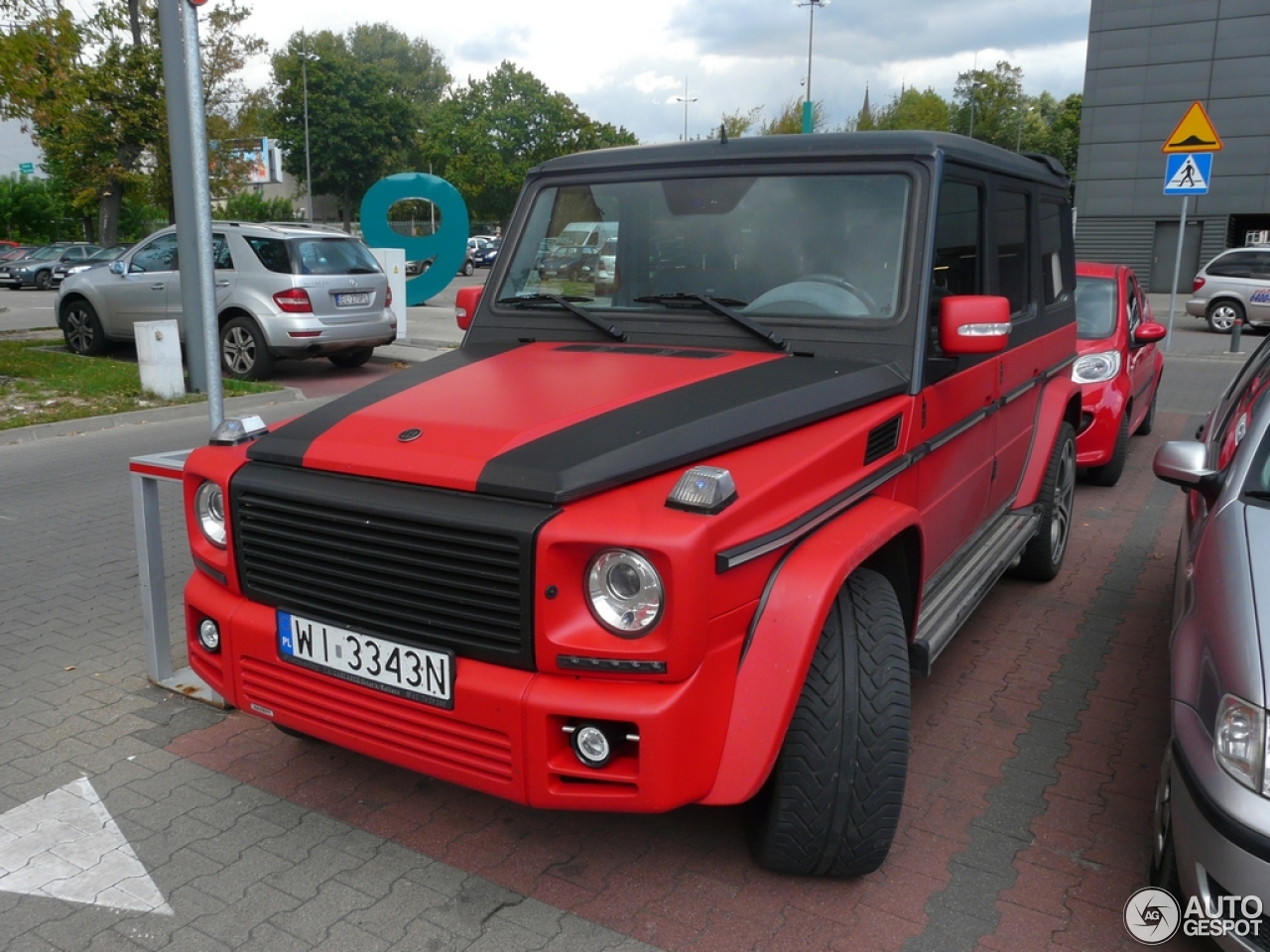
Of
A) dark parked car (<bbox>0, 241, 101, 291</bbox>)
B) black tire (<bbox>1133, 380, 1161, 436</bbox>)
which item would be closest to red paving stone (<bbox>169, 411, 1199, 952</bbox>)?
black tire (<bbox>1133, 380, 1161, 436</bbox>)

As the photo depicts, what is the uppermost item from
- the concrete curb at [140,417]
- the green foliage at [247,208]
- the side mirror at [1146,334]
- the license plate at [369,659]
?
the green foliage at [247,208]

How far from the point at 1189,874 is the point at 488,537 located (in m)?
1.87

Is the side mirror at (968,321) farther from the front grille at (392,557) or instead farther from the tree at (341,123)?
the tree at (341,123)

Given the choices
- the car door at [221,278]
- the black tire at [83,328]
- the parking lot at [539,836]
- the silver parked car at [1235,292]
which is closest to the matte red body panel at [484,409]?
the parking lot at [539,836]

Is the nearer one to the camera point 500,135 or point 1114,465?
point 1114,465

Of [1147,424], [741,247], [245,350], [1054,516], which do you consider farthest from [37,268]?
[741,247]

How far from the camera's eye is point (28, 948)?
2785 mm

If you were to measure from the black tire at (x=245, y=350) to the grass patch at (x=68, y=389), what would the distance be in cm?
65

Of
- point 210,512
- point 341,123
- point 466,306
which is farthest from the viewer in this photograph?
point 341,123

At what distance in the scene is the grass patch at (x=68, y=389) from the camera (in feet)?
34.1

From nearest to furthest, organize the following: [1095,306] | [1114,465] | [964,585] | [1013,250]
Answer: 1. [964,585]
2. [1013,250]
3. [1114,465]
4. [1095,306]

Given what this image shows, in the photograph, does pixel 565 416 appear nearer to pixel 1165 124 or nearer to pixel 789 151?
pixel 789 151

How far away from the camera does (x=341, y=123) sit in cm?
6475

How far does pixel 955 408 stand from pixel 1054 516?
206cm
